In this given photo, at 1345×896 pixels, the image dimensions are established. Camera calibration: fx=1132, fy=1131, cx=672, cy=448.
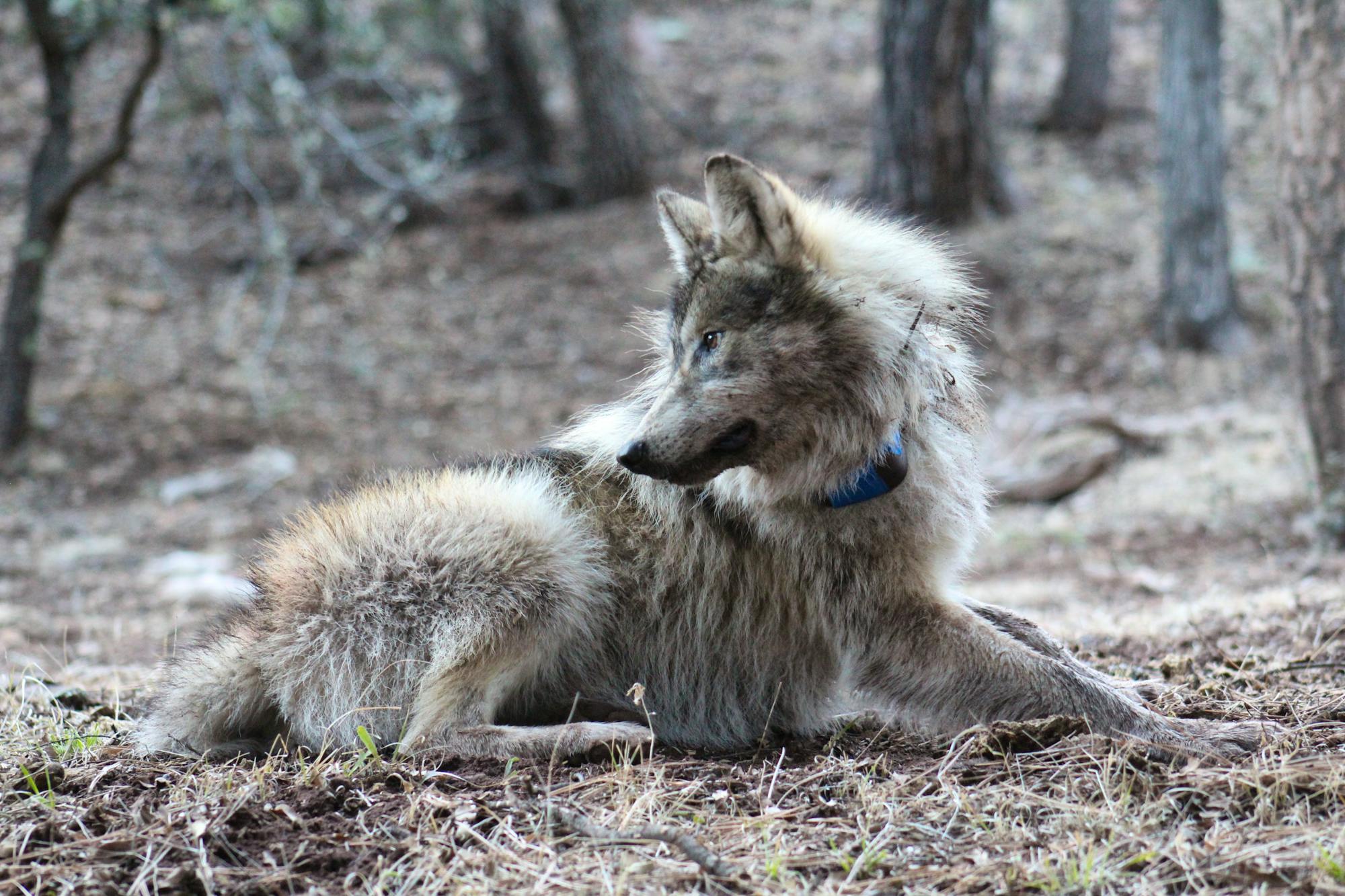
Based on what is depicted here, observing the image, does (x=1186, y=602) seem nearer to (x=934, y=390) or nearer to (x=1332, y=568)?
(x=1332, y=568)

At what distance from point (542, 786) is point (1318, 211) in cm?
497

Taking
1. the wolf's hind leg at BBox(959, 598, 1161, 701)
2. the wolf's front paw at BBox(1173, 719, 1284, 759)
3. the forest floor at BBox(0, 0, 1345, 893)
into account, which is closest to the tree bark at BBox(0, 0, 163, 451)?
the forest floor at BBox(0, 0, 1345, 893)

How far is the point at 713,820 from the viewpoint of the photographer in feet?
9.52

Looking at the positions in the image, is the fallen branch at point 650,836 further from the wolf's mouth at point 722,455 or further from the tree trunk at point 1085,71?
the tree trunk at point 1085,71

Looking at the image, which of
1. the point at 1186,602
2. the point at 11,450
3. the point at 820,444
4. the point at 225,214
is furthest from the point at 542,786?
the point at 225,214

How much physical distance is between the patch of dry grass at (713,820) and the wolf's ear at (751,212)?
159 cm

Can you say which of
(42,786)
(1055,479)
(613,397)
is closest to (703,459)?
(42,786)

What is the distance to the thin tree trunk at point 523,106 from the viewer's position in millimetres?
13594

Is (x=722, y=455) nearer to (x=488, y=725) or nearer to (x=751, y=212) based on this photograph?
(x=751, y=212)

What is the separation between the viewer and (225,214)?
47.1 feet

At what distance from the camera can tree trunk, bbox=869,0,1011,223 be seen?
34.8ft

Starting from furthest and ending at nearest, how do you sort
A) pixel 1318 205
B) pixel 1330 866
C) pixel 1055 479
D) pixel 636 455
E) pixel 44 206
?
1. pixel 44 206
2. pixel 1055 479
3. pixel 1318 205
4. pixel 636 455
5. pixel 1330 866

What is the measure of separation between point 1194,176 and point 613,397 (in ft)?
18.5

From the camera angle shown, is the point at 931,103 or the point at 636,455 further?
the point at 931,103
